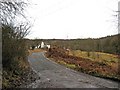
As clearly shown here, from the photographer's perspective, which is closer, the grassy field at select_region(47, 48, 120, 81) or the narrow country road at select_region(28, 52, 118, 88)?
the narrow country road at select_region(28, 52, 118, 88)

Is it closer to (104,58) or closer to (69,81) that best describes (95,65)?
(69,81)

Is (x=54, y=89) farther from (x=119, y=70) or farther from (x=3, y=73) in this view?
(x=119, y=70)

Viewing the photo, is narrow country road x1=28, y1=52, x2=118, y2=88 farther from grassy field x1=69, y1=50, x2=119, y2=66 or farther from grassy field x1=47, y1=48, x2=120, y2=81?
grassy field x1=69, y1=50, x2=119, y2=66

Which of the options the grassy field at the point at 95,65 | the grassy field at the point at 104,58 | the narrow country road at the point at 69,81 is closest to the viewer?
the narrow country road at the point at 69,81

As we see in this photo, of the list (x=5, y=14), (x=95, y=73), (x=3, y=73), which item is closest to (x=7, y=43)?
(x=3, y=73)

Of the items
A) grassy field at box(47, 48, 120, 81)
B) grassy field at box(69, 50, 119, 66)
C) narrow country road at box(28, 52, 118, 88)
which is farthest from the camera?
grassy field at box(69, 50, 119, 66)

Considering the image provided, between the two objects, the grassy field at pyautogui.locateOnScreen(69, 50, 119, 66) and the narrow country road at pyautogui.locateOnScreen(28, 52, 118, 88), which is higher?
the narrow country road at pyautogui.locateOnScreen(28, 52, 118, 88)

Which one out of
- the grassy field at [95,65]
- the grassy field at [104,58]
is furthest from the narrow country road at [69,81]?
the grassy field at [104,58]

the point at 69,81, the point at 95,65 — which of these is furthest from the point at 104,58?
the point at 69,81

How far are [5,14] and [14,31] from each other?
6682mm

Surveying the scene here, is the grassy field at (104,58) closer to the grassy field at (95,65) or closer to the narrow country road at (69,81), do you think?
the grassy field at (95,65)

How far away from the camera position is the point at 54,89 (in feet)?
52.6

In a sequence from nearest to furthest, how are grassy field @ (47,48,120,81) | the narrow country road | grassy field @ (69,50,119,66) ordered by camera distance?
the narrow country road
grassy field @ (47,48,120,81)
grassy field @ (69,50,119,66)

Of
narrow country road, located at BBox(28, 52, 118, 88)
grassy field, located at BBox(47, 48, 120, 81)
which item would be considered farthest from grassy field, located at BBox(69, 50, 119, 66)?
narrow country road, located at BBox(28, 52, 118, 88)
